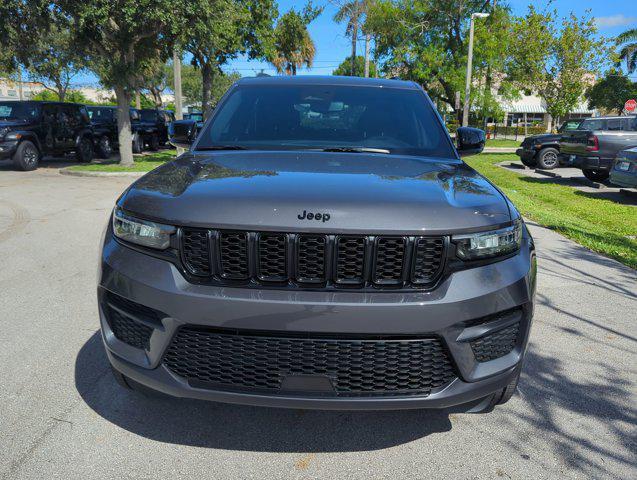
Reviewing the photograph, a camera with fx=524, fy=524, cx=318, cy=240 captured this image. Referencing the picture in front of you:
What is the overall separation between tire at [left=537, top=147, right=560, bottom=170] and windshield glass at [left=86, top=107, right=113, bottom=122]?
52.3ft

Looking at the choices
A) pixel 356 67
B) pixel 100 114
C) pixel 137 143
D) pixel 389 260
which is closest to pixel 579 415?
pixel 389 260

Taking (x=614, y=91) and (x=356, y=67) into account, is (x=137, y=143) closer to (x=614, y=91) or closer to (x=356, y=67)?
(x=356, y=67)

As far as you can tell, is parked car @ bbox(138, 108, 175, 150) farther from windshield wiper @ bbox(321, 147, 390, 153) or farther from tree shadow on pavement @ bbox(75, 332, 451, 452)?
tree shadow on pavement @ bbox(75, 332, 451, 452)

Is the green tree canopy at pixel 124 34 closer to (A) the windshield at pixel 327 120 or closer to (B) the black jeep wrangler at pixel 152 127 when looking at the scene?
(B) the black jeep wrangler at pixel 152 127

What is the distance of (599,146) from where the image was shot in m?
12.7

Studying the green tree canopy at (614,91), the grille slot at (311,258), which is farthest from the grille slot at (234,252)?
the green tree canopy at (614,91)

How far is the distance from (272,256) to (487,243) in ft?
3.01

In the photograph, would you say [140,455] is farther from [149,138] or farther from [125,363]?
[149,138]

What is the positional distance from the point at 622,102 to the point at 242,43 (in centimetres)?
4463

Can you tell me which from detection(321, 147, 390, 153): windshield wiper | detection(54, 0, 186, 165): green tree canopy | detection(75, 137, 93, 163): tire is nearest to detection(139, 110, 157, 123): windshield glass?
detection(75, 137, 93, 163): tire

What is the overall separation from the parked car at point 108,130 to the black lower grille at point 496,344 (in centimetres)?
1910

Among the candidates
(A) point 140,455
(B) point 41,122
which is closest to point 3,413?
(A) point 140,455

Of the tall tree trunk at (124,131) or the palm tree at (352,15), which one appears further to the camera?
the palm tree at (352,15)

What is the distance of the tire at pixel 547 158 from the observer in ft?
54.0
